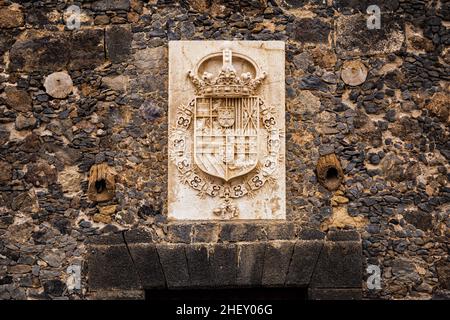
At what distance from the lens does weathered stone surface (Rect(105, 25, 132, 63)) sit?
33.0 feet

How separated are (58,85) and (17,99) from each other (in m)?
0.41

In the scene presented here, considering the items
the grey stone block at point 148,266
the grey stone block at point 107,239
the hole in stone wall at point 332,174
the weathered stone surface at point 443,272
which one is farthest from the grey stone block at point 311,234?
the grey stone block at point 107,239

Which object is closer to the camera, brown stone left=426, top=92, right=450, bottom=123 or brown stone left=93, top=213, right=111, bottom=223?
brown stone left=93, top=213, right=111, bottom=223

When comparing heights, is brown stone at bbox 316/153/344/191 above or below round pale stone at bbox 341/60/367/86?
below

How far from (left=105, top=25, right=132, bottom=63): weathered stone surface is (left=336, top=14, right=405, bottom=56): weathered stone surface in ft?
6.53

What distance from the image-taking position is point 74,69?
33.1 feet

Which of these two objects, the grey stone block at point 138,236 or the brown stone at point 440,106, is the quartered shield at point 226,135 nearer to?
the grey stone block at point 138,236

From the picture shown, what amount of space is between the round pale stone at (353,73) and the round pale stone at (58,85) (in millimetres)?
2597

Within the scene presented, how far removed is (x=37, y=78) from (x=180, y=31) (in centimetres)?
143

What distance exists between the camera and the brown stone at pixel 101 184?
32.6ft

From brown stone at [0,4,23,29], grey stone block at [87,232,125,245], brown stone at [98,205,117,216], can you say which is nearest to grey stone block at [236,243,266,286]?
grey stone block at [87,232,125,245]

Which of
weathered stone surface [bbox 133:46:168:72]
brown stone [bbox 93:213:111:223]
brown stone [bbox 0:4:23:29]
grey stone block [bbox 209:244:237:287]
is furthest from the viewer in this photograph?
brown stone [bbox 0:4:23:29]

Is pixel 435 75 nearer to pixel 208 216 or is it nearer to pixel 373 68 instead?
pixel 373 68

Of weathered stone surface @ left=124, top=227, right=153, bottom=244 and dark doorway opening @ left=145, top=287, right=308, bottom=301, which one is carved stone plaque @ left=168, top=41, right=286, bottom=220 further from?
dark doorway opening @ left=145, top=287, right=308, bottom=301
